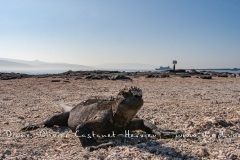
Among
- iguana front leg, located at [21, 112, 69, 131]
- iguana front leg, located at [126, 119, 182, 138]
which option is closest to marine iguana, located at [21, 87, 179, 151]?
iguana front leg, located at [126, 119, 182, 138]

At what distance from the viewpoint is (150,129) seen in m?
7.48

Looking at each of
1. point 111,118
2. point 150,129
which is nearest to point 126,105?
point 111,118

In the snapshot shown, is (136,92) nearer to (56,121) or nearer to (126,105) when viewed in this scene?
(126,105)

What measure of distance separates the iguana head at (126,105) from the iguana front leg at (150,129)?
32cm

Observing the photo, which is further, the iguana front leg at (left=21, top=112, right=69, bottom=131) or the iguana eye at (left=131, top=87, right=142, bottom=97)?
the iguana front leg at (left=21, top=112, right=69, bottom=131)

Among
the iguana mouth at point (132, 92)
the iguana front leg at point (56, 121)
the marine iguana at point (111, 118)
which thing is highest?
the iguana mouth at point (132, 92)

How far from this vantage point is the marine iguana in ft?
20.8

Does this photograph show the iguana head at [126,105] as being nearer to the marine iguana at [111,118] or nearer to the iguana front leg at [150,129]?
the marine iguana at [111,118]

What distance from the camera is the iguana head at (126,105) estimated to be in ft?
20.4

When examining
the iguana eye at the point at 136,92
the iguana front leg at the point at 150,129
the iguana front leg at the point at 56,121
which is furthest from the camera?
the iguana front leg at the point at 56,121

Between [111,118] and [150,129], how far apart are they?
958 millimetres

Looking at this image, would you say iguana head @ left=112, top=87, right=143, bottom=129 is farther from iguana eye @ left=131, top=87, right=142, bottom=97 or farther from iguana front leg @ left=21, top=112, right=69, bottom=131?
iguana front leg @ left=21, top=112, right=69, bottom=131

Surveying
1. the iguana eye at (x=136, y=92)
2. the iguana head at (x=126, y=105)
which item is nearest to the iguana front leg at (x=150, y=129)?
the iguana head at (x=126, y=105)

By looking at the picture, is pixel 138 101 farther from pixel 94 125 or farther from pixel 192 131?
pixel 192 131
